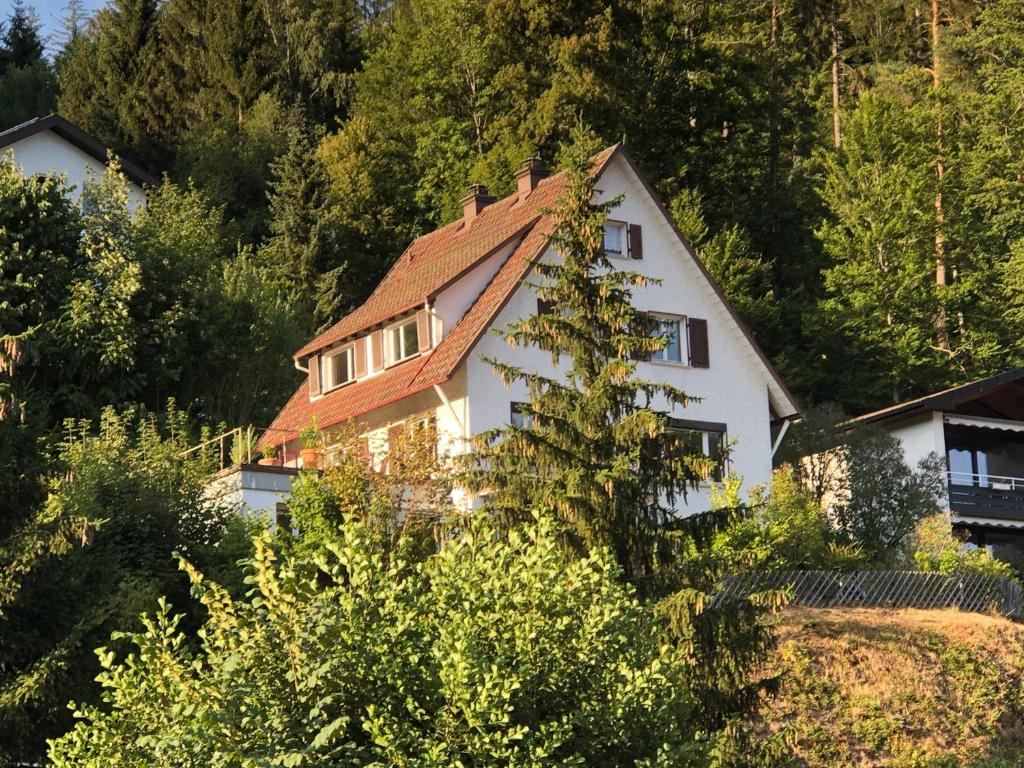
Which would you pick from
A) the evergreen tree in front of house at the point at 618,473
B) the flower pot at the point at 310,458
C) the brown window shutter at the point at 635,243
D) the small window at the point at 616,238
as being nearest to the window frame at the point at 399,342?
the small window at the point at 616,238

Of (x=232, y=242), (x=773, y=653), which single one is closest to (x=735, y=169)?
(x=232, y=242)

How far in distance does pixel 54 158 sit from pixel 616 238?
1808 centimetres

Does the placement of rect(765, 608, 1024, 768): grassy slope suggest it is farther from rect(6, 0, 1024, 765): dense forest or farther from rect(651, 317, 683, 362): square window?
rect(651, 317, 683, 362): square window

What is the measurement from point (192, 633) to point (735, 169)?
3384 centimetres

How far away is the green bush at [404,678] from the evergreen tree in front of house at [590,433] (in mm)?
5299

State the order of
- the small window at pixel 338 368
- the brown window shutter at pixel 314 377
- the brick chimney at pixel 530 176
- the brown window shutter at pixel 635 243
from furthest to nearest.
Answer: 1. the brick chimney at pixel 530 176
2. the brown window shutter at pixel 314 377
3. the small window at pixel 338 368
4. the brown window shutter at pixel 635 243

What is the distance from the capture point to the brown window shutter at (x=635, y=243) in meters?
39.3

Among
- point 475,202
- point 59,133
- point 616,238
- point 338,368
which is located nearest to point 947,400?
point 616,238

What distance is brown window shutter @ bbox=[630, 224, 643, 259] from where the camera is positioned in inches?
1548

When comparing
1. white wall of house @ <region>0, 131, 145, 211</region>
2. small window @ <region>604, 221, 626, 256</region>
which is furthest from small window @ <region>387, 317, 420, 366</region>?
white wall of house @ <region>0, 131, 145, 211</region>

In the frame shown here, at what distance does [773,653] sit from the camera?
1147 inches

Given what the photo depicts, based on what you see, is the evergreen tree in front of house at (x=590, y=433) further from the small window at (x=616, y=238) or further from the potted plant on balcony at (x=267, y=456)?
the small window at (x=616, y=238)

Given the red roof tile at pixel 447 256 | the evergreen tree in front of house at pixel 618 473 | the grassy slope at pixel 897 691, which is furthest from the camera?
the red roof tile at pixel 447 256

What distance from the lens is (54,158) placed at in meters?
49.5
